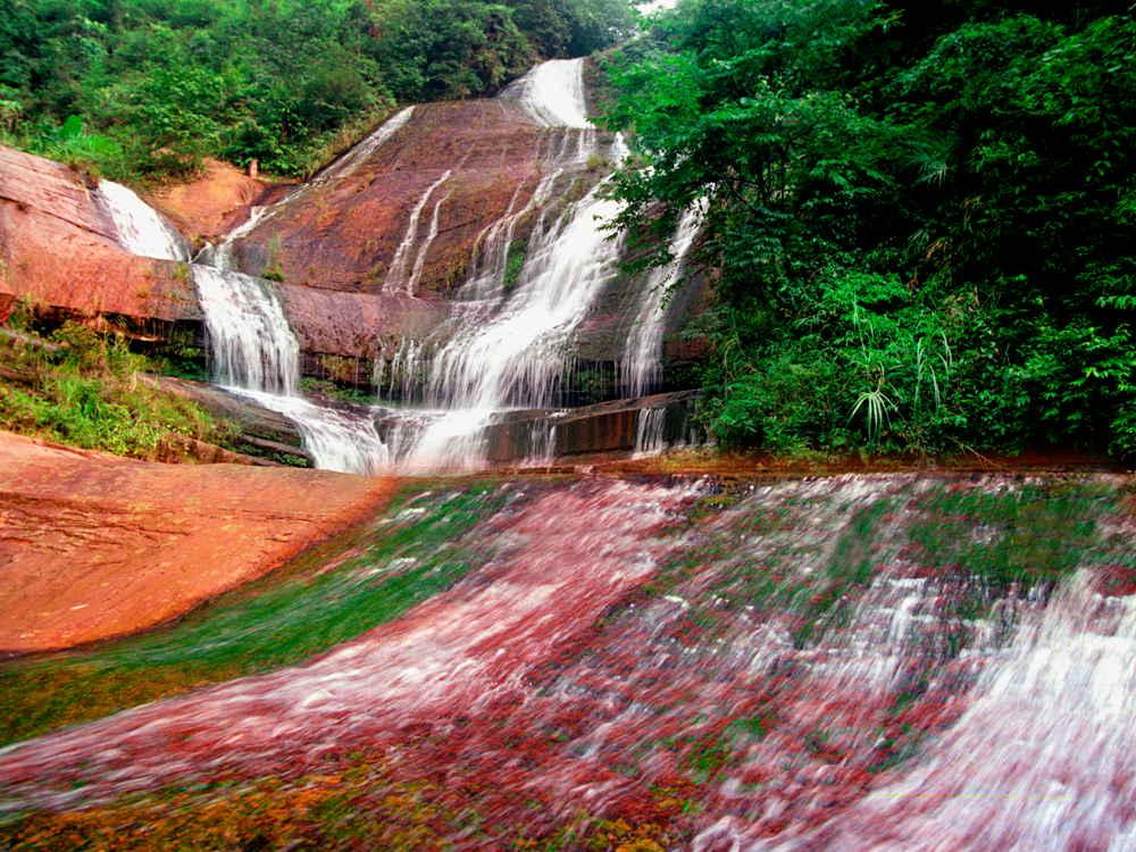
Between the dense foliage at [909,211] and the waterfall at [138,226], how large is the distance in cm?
1065

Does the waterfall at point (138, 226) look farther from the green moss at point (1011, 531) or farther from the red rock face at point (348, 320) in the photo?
the green moss at point (1011, 531)

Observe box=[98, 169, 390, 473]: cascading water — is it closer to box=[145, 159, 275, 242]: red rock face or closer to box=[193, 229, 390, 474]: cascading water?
box=[193, 229, 390, 474]: cascading water

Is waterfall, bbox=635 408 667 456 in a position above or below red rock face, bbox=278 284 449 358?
below

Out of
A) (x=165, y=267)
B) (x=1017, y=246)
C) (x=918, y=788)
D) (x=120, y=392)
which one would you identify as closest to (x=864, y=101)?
(x=1017, y=246)

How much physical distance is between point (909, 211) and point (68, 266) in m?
12.4

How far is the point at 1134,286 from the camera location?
19.0 feet

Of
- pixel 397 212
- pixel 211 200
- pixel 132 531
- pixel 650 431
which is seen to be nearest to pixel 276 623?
pixel 132 531

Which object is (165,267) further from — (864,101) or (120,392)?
(864,101)

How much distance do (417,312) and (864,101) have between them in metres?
8.09

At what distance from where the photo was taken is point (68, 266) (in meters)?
11.2

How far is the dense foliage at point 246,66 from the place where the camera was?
19.2m

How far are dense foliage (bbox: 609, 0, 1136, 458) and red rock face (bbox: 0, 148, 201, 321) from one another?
7.99 metres

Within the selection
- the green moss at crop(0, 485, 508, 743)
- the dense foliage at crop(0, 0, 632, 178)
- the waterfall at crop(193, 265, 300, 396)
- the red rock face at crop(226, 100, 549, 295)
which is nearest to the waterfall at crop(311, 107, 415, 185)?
the red rock face at crop(226, 100, 549, 295)

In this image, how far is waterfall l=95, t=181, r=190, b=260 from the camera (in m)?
13.9
